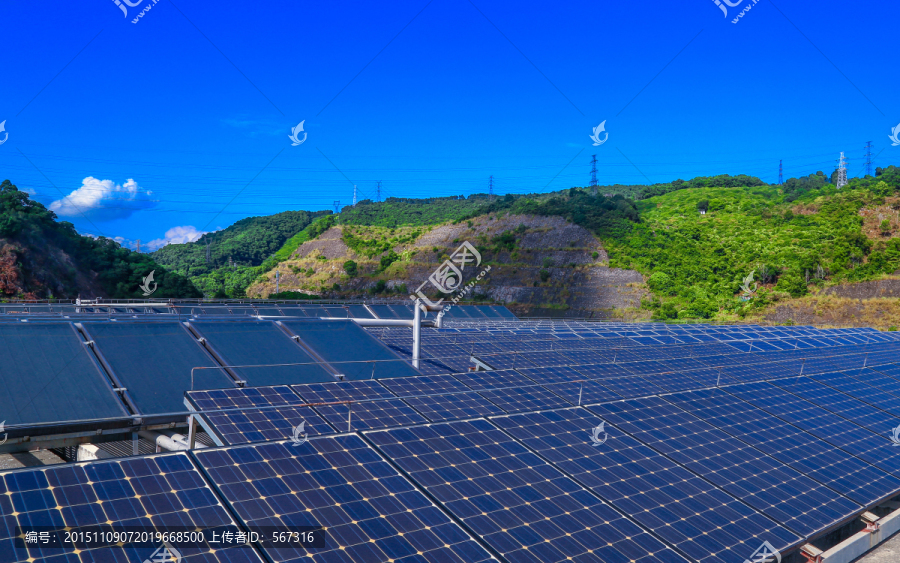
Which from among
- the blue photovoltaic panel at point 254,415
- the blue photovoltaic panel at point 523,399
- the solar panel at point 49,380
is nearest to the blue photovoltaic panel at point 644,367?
the blue photovoltaic panel at point 523,399

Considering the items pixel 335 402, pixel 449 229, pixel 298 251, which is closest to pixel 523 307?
pixel 449 229

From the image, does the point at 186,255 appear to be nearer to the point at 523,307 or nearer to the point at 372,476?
the point at 523,307

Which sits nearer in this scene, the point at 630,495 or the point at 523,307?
the point at 630,495

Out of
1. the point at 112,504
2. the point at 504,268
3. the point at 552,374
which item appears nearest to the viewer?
the point at 112,504

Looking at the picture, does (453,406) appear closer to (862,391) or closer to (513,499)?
(513,499)

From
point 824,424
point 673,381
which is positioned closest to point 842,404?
point 824,424

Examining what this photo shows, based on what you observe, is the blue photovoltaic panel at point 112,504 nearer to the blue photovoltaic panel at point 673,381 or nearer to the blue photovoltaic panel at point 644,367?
the blue photovoltaic panel at point 673,381
